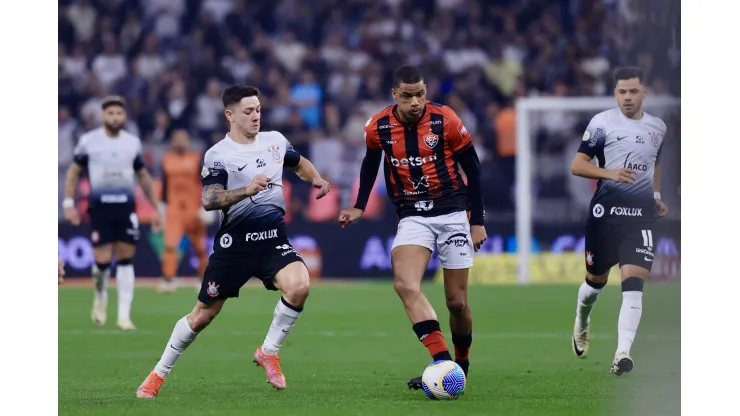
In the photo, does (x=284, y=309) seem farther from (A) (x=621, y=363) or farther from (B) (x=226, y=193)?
(A) (x=621, y=363)

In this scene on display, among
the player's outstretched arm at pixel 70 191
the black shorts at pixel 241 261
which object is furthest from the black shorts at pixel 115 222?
the black shorts at pixel 241 261

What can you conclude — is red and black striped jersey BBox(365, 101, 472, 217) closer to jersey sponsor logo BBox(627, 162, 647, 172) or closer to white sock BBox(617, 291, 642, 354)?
jersey sponsor logo BBox(627, 162, 647, 172)

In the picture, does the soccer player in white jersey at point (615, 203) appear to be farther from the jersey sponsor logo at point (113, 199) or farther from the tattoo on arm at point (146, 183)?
the jersey sponsor logo at point (113, 199)

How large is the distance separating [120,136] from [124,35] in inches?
562

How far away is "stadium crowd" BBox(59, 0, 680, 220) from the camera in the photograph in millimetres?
24719

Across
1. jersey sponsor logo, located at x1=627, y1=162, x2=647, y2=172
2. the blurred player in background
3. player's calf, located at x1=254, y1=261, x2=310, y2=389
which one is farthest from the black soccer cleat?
the blurred player in background

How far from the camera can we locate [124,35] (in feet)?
93.2

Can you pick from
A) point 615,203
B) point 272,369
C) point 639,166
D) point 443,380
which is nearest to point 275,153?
point 272,369

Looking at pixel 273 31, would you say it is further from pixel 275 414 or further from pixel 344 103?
pixel 275 414

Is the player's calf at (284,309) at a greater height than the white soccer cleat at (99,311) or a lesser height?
greater

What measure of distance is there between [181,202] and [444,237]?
1141 cm

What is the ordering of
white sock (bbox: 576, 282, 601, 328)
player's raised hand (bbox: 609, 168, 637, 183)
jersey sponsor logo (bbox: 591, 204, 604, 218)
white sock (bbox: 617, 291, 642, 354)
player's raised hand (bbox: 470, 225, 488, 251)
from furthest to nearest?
white sock (bbox: 576, 282, 601, 328), jersey sponsor logo (bbox: 591, 204, 604, 218), white sock (bbox: 617, 291, 642, 354), player's raised hand (bbox: 470, 225, 488, 251), player's raised hand (bbox: 609, 168, 637, 183)

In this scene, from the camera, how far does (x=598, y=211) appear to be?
413 inches

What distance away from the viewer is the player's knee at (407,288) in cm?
881
